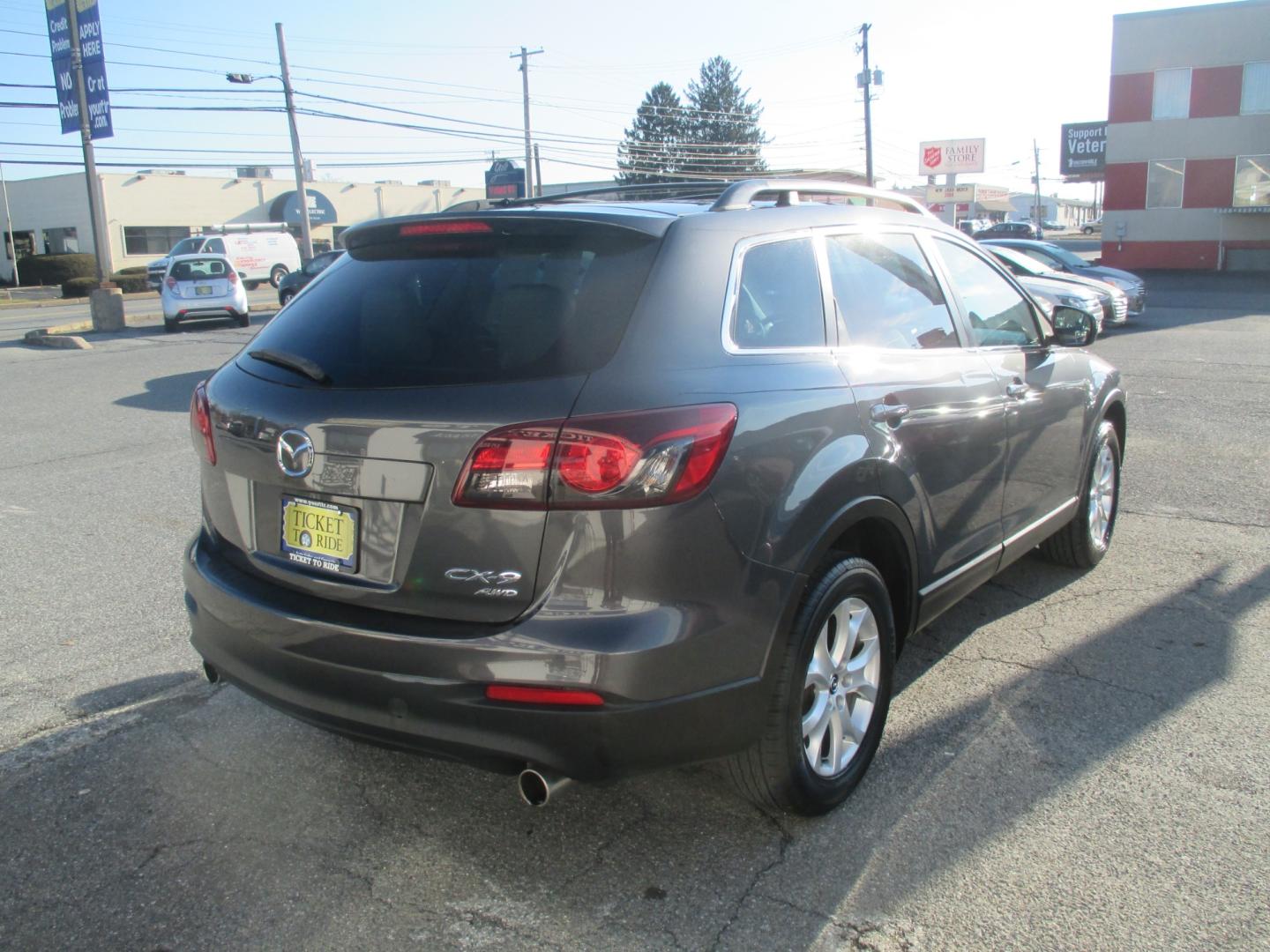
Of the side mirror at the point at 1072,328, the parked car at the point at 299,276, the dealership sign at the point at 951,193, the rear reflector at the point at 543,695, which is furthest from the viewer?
the dealership sign at the point at 951,193

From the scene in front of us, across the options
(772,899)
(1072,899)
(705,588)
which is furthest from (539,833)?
(1072,899)

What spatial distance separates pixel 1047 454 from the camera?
4582 millimetres

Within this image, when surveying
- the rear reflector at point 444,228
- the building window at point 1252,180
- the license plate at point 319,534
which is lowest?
the license plate at point 319,534

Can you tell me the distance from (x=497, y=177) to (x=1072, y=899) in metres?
61.4

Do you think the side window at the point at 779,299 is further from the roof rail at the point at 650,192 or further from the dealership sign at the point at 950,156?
the dealership sign at the point at 950,156

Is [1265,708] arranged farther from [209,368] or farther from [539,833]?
[209,368]

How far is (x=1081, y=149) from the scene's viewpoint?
86.4 metres

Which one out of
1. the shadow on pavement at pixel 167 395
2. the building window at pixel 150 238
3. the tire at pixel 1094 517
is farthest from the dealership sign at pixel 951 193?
the tire at pixel 1094 517

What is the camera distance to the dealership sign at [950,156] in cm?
7475

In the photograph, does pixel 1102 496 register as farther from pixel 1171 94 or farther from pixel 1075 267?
pixel 1171 94

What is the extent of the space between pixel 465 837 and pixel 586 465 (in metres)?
1.25

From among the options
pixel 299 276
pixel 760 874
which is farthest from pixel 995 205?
pixel 760 874

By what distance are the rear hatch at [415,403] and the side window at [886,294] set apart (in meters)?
0.90

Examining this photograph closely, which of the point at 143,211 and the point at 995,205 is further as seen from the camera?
the point at 995,205
